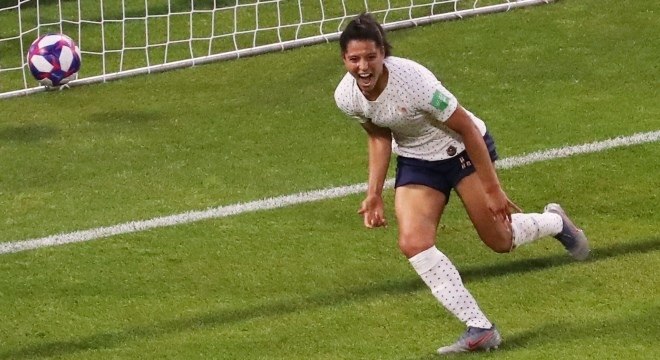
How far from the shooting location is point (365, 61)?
5.88m

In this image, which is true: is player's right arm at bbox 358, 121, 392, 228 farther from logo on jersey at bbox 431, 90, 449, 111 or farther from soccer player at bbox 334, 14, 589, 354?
logo on jersey at bbox 431, 90, 449, 111

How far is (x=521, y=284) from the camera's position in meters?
7.01

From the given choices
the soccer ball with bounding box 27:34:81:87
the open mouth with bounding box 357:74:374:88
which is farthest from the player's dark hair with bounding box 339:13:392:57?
the soccer ball with bounding box 27:34:81:87

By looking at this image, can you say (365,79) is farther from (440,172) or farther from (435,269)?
(435,269)

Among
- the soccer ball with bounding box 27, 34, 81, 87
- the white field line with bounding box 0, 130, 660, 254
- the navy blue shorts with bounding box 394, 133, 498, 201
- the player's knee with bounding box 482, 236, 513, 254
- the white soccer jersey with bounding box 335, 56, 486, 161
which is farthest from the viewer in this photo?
the soccer ball with bounding box 27, 34, 81, 87

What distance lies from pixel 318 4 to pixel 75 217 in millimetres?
4679

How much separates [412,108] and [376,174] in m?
0.40

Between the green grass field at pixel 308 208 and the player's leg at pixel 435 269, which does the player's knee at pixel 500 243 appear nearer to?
the green grass field at pixel 308 208

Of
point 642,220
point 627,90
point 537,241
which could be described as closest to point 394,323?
point 537,241

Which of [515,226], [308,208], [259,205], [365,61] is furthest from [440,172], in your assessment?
[259,205]

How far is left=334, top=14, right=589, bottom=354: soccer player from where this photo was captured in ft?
19.5

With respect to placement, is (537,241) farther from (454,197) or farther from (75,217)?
(75,217)

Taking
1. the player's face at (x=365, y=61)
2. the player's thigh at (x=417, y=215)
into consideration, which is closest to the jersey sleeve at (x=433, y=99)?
the player's face at (x=365, y=61)

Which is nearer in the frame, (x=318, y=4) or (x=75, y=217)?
(x=75, y=217)
